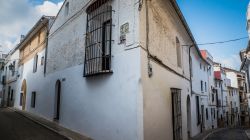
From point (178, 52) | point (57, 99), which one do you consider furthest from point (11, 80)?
point (178, 52)

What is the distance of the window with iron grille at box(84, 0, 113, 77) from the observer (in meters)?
6.74

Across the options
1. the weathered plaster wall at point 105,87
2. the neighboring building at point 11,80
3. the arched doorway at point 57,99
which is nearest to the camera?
the weathered plaster wall at point 105,87

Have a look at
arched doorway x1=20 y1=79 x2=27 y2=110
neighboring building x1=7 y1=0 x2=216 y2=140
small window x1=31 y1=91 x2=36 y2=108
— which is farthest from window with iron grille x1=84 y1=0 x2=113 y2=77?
arched doorway x1=20 y1=79 x2=27 y2=110

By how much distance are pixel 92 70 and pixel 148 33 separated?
244 cm

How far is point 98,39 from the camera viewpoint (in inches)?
291

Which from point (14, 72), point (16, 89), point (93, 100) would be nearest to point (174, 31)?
point (93, 100)

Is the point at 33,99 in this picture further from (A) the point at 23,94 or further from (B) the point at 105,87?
(B) the point at 105,87

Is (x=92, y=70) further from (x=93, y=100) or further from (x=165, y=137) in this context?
(x=165, y=137)

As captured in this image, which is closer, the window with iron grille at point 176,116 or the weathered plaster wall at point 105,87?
the weathered plaster wall at point 105,87

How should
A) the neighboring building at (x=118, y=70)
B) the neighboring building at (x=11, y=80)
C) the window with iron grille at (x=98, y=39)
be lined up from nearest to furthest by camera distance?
the neighboring building at (x=118, y=70)
the window with iron grille at (x=98, y=39)
the neighboring building at (x=11, y=80)

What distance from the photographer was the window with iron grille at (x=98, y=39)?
6.74m

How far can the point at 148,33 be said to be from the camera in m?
6.38

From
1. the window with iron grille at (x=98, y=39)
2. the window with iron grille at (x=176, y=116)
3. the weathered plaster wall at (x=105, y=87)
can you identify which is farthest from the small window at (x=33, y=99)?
the window with iron grille at (x=176, y=116)

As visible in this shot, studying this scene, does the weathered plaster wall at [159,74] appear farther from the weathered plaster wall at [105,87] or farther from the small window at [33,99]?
the small window at [33,99]
